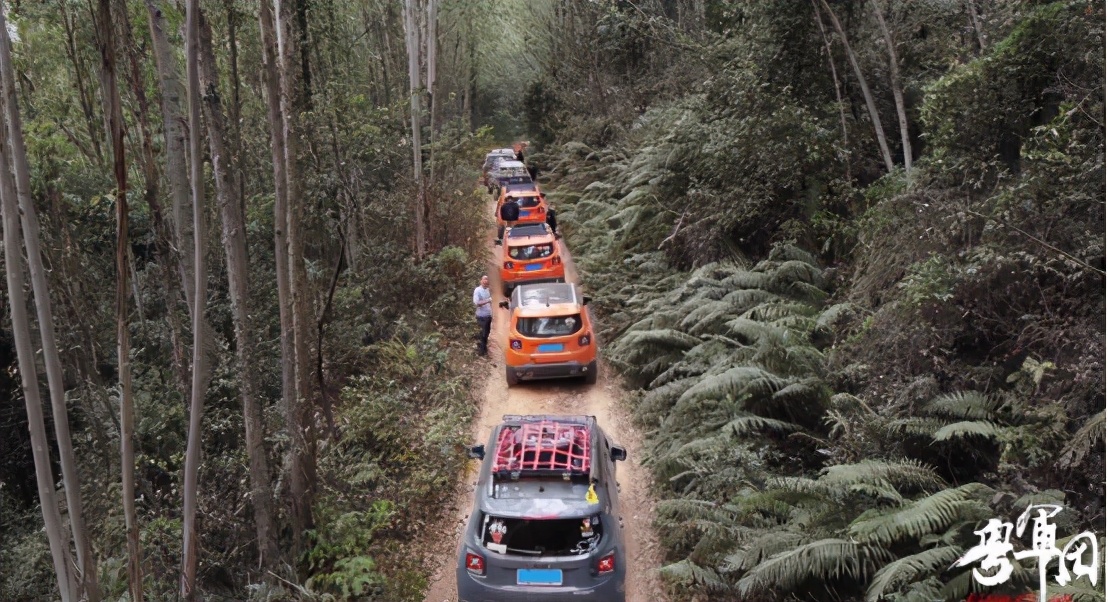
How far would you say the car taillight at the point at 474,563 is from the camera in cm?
724

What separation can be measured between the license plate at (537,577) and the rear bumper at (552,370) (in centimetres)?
674

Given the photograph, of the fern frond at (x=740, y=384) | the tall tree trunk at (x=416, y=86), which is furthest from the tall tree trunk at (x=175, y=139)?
the tall tree trunk at (x=416, y=86)

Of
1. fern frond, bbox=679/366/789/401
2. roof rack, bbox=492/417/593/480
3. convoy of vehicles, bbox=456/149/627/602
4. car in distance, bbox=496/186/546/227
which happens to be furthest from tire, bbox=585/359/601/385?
car in distance, bbox=496/186/546/227

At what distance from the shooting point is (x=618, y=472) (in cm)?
1150

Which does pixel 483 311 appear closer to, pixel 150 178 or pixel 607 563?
pixel 150 178

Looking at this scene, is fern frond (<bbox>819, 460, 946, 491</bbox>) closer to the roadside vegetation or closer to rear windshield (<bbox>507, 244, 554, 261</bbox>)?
the roadside vegetation

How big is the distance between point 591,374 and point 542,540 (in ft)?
23.1

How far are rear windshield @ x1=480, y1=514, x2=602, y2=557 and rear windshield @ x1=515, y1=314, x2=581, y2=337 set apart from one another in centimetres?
659

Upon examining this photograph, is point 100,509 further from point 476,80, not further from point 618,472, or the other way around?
point 476,80

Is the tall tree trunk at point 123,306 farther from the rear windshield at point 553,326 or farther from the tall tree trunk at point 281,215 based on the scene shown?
the rear windshield at point 553,326

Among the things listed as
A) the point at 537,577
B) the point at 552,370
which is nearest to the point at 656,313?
the point at 552,370

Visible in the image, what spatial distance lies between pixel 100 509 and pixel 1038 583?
11320 mm

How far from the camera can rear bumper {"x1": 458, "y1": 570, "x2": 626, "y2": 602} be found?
7.13 m

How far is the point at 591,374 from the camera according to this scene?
14234 millimetres
